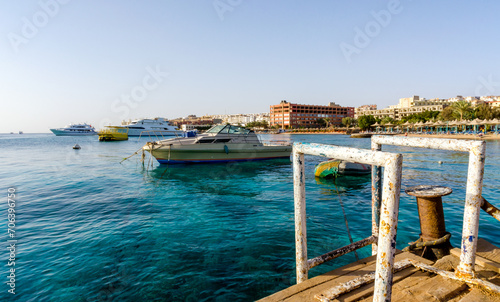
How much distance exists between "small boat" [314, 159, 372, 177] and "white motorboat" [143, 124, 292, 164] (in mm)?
7971

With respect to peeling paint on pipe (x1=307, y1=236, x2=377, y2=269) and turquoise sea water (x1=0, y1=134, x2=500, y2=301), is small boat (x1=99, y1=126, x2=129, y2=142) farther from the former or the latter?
peeling paint on pipe (x1=307, y1=236, x2=377, y2=269)

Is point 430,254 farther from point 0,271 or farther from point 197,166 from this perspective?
point 197,166

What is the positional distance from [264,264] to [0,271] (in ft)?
18.4

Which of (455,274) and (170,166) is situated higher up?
(455,274)

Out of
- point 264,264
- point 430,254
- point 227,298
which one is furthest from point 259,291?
point 430,254

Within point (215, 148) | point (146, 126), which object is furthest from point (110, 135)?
point (215, 148)

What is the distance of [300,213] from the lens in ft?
9.34

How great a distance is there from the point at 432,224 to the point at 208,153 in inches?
704

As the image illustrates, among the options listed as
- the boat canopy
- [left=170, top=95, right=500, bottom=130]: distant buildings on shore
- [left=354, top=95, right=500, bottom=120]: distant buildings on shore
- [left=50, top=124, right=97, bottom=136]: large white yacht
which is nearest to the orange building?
[left=170, top=95, right=500, bottom=130]: distant buildings on shore

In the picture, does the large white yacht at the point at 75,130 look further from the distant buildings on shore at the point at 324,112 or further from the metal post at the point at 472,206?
the metal post at the point at 472,206

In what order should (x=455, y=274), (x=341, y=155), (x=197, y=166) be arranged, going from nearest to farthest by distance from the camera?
(x=341, y=155) < (x=455, y=274) < (x=197, y=166)

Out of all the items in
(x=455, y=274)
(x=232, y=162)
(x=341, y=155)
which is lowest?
(x=232, y=162)

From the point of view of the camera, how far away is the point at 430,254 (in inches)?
153

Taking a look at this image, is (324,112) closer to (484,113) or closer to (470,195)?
(484,113)
